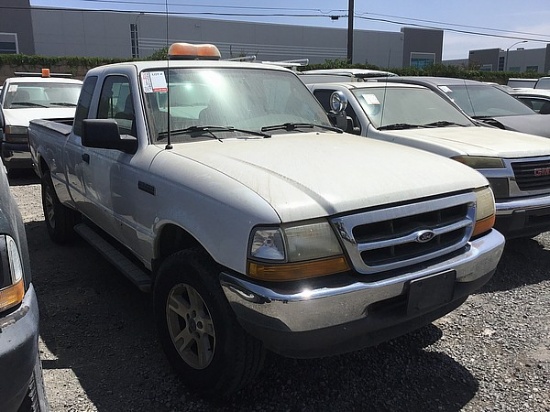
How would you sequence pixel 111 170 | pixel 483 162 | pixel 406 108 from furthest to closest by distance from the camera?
1. pixel 406 108
2. pixel 483 162
3. pixel 111 170

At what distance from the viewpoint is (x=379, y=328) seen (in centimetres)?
243

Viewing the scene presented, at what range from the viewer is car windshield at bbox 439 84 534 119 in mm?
7410

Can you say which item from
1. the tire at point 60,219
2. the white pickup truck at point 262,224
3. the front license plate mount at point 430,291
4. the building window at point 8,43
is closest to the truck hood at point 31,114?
the tire at point 60,219

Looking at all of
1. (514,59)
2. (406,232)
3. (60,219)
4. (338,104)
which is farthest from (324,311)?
(514,59)

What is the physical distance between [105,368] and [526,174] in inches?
152

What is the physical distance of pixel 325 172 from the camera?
2.72m

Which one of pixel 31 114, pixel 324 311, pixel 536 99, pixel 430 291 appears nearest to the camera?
pixel 324 311

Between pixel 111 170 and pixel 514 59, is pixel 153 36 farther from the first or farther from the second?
pixel 514 59

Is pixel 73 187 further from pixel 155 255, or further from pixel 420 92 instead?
pixel 420 92

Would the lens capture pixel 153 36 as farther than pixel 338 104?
Yes

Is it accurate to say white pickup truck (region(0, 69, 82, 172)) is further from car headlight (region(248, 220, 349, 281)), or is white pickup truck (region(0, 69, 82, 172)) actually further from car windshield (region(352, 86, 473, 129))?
car headlight (region(248, 220, 349, 281))

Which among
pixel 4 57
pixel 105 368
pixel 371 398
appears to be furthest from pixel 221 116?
pixel 4 57

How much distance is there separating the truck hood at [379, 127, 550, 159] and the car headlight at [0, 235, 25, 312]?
3777mm

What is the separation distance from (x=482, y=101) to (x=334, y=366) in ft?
19.2
